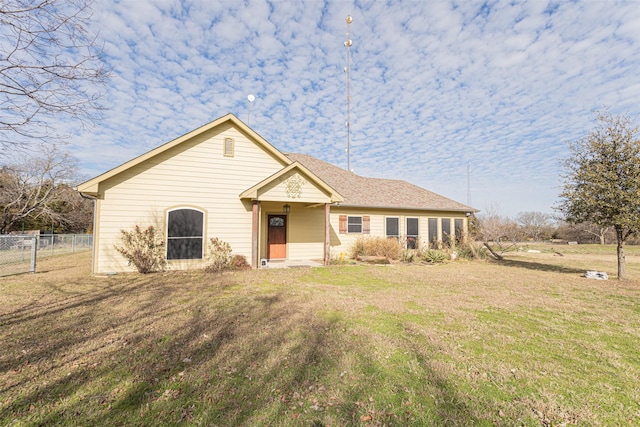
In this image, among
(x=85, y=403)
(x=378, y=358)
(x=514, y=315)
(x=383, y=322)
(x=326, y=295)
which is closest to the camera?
(x=85, y=403)

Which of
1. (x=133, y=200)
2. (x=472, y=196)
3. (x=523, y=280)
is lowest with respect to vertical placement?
(x=523, y=280)

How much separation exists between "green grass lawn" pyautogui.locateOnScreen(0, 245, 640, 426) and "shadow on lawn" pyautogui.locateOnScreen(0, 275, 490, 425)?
0.02 meters

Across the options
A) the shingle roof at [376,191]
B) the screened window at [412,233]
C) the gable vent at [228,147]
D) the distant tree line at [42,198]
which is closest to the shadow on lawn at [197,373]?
the gable vent at [228,147]

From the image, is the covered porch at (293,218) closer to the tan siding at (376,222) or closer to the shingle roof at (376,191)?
the tan siding at (376,222)

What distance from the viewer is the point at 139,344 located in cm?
407

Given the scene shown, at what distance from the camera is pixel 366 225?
15.4 meters

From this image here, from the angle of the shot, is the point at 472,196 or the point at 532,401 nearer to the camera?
the point at 532,401

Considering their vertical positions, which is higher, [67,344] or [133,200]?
[133,200]

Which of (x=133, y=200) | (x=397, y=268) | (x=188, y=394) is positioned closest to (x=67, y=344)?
(x=188, y=394)

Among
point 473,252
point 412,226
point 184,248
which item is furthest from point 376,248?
point 184,248

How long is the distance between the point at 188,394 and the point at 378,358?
227cm

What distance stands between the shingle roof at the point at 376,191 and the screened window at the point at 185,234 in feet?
Result: 23.7

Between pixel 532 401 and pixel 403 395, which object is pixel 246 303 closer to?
pixel 403 395

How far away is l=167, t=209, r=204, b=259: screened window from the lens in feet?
34.0
